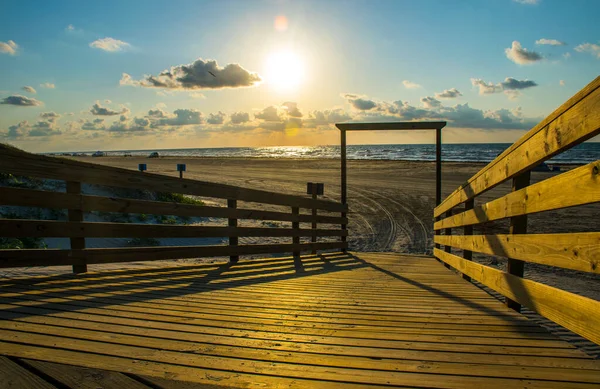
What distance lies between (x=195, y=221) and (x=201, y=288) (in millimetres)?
8891

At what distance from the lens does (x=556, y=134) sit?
2.68m

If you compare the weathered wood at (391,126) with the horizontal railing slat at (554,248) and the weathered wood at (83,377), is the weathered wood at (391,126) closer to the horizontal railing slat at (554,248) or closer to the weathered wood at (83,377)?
the horizontal railing slat at (554,248)

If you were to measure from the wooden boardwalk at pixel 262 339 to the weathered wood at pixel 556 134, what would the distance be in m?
1.25

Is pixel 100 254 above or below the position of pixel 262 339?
above

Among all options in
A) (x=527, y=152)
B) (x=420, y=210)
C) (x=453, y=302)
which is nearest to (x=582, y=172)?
(x=527, y=152)

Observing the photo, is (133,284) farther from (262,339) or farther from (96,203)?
(262,339)

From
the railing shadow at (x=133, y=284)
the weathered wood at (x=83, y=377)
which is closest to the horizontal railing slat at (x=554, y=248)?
the weathered wood at (x=83, y=377)

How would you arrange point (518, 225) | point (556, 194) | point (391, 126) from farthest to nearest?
point (391, 126), point (518, 225), point (556, 194)

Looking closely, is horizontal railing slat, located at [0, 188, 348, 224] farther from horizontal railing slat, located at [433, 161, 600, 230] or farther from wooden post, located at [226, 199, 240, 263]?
horizontal railing slat, located at [433, 161, 600, 230]

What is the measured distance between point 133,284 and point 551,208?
3816 mm

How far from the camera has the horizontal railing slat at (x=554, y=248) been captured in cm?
227

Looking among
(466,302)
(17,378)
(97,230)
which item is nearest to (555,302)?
(466,302)

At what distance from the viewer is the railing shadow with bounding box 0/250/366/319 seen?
11.4 feet

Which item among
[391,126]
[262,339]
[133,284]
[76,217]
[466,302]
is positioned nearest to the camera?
[262,339]
